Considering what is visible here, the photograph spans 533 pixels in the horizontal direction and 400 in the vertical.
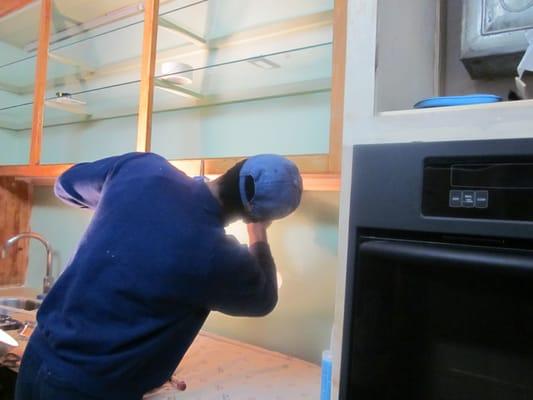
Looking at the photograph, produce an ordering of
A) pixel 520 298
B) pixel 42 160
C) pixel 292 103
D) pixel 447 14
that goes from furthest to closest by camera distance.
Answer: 1. pixel 42 160
2. pixel 292 103
3. pixel 447 14
4. pixel 520 298

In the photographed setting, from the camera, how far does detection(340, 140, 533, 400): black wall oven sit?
1.32 ft

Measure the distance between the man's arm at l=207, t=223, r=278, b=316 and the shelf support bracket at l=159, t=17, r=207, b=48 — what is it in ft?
2.59

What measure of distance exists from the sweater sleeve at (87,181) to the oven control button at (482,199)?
0.84 metres

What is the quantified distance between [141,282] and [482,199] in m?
0.71

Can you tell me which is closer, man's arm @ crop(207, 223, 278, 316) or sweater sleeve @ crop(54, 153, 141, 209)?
man's arm @ crop(207, 223, 278, 316)

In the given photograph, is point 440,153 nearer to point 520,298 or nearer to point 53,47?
point 520,298

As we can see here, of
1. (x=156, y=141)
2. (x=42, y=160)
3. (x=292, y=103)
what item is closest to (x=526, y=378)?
(x=292, y=103)

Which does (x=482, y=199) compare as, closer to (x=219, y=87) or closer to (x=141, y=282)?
(x=141, y=282)

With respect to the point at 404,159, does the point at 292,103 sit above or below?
above

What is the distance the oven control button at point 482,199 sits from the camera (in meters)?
0.41

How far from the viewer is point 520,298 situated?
405 millimetres

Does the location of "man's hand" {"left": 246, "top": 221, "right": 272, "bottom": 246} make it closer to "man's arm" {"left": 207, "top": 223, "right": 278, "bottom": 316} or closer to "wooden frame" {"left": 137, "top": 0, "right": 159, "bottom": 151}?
"man's arm" {"left": 207, "top": 223, "right": 278, "bottom": 316}

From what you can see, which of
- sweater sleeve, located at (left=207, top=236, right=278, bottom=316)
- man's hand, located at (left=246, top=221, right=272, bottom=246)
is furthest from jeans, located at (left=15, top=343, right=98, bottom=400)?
man's hand, located at (left=246, top=221, right=272, bottom=246)

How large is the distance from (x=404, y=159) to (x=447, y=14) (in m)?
0.58
